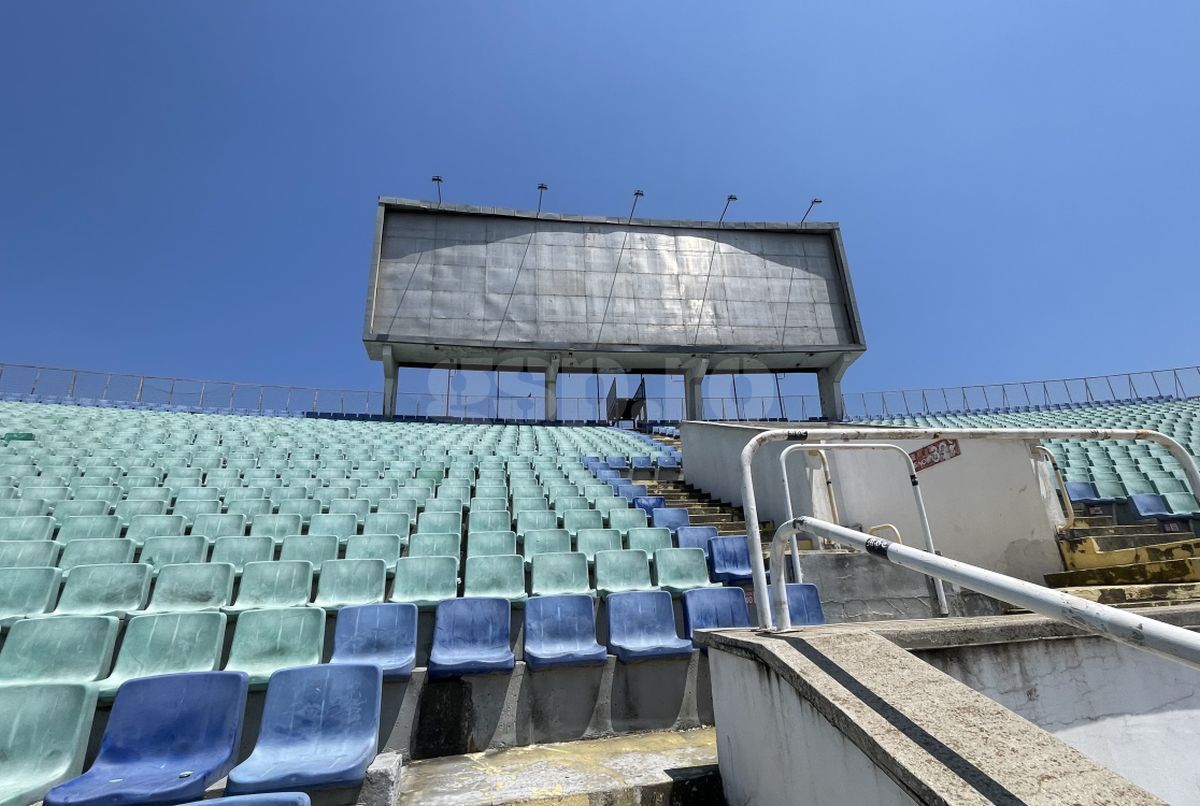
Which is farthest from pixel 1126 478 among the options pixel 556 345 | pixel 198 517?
pixel 556 345

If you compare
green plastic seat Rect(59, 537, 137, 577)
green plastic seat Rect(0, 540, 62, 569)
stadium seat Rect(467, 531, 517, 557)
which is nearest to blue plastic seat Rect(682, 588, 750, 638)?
stadium seat Rect(467, 531, 517, 557)

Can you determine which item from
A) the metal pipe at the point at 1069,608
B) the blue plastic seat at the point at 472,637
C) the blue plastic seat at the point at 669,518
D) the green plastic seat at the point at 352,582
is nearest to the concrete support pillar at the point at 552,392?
the blue plastic seat at the point at 669,518

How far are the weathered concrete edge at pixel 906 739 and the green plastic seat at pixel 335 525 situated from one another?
17.1ft

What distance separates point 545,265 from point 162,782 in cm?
2218

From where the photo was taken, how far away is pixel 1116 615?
4.08ft

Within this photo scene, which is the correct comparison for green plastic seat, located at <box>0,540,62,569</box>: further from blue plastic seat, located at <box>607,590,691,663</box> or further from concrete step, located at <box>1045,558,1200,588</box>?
concrete step, located at <box>1045,558,1200,588</box>

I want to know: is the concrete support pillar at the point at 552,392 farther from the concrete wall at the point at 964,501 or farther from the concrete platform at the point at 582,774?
the concrete platform at the point at 582,774

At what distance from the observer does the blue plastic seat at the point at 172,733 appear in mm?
2512

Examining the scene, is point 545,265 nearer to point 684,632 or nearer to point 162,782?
point 684,632

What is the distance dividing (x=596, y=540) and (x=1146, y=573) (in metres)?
4.36

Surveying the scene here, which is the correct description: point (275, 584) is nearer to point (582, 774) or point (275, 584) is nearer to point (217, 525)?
point (217, 525)

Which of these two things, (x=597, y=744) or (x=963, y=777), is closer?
(x=963, y=777)

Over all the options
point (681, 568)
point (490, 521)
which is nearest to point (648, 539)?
point (681, 568)

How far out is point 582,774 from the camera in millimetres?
2861
